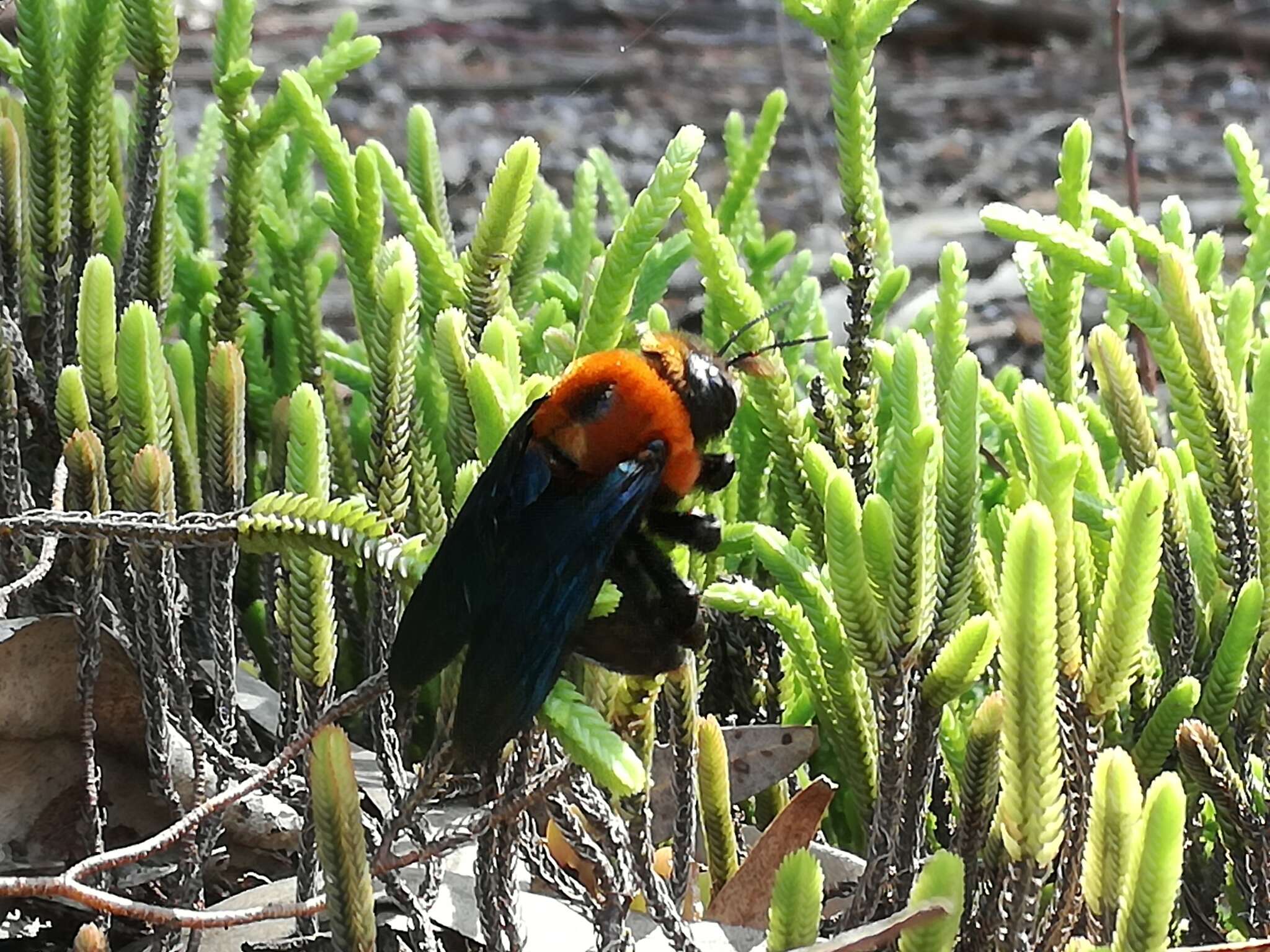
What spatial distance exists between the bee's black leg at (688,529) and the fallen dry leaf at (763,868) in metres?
0.27

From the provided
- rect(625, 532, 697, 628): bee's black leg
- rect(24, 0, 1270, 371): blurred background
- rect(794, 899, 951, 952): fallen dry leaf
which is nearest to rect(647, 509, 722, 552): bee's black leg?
rect(625, 532, 697, 628): bee's black leg

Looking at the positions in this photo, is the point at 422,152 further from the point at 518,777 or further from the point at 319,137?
the point at 518,777

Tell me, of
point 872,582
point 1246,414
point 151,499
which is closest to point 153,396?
point 151,499

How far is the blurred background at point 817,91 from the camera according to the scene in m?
4.49

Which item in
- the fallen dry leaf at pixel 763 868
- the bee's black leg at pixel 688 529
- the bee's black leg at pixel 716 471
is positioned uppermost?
the bee's black leg at pixel 716 471

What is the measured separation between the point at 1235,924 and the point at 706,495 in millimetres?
633

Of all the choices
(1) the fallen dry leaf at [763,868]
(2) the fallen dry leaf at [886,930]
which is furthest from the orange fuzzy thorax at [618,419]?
(2) the fallen dry leaf at [886,930]

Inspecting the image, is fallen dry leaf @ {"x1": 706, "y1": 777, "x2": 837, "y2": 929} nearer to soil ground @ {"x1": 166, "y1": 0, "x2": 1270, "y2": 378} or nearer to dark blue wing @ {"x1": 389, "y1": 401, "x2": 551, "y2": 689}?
dark blue wing @ {"x1": 389, "y1": 401, "x2": 551, "y2": 689}

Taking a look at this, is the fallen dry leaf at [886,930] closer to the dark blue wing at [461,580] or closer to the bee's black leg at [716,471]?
the dark blue wing at [461,580]

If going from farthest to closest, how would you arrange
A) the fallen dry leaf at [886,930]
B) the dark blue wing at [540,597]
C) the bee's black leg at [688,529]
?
1. the bee's black leg at [688,529]
2. the dark blue wing at [540,597]
3. the fallen dry leaf at [886,930]

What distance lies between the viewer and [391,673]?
1088mm

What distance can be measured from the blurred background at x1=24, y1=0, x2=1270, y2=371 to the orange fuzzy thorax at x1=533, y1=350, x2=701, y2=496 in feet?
6.97

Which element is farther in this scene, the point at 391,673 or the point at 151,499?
the point at 151,499

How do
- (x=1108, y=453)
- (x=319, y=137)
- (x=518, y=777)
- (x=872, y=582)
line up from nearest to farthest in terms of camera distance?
1. (x=518, y=777)
2. (x=872, y=582)
3. (x=319, y=137)
4. (x=1108, y=453)
